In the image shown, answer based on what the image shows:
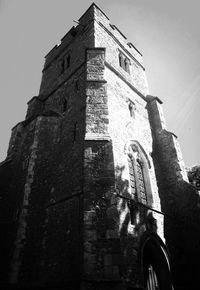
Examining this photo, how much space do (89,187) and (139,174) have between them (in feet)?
13.6

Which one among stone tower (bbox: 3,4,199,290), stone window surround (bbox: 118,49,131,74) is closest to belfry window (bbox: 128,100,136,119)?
stone tower (bbox: 3,4,199,290)

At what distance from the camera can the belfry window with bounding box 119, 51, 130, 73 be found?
16273 millimetres

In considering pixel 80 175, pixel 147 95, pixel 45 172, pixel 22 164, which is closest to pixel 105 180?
pixel 80 175

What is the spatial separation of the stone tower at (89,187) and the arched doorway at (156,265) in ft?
0.12

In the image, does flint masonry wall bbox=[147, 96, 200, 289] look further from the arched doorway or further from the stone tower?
the arched doorway

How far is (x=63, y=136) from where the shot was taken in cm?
1149

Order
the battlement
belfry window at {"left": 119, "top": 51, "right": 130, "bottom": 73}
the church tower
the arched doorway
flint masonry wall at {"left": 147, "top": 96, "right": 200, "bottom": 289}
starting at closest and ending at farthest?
the church tower → the arched doorway → flint masonry wall at {"left": 147, "top": 96, "right": 200, "bottom": 289} → belfry window at {"left": 119, "top": 51, "right": 130, "bottom": 73} → the battlement

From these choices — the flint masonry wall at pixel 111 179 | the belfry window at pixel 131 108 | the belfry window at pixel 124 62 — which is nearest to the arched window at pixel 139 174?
the flint masonry wall at pixel 111 179

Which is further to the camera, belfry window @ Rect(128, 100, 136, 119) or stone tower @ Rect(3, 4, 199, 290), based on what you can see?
belfry window @ Rect(128, 100, 136, 119)

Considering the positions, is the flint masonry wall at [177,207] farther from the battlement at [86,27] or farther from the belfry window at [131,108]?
the battlement at [86,27]

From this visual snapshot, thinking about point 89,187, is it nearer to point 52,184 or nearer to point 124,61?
point 52,184

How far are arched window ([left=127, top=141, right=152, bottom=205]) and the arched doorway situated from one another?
69.8 inches

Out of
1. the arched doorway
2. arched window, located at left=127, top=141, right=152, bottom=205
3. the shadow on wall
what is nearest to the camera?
the shadow on wall

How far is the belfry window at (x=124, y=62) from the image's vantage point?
16273 mm
